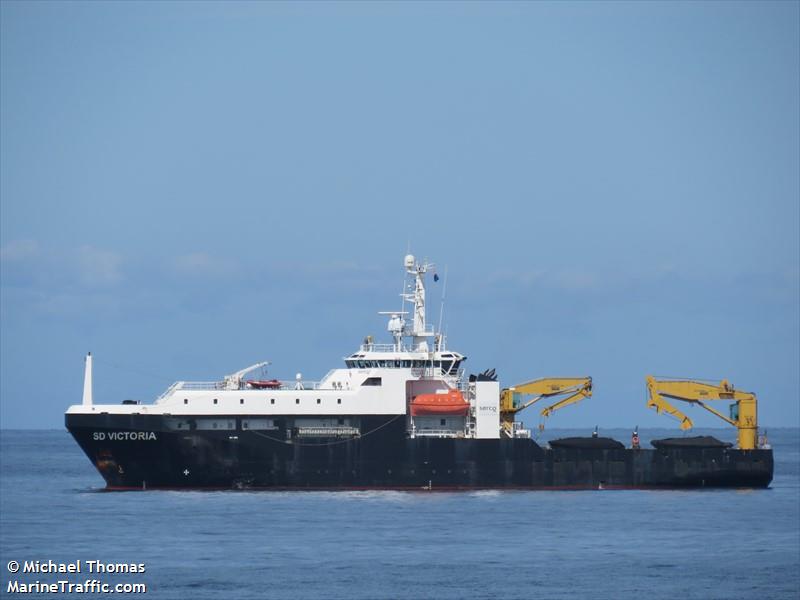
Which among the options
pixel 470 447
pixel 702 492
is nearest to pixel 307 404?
pixel 470 447

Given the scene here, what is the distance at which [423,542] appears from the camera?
4844cm

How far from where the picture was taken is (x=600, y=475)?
64.4m

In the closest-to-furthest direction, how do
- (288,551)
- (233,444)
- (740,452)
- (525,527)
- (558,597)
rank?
1. (558,597)
2. (288,551)
3. (525,527)
4. (233,444)
5. (740,452)

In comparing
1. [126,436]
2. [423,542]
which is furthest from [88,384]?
[423,542]

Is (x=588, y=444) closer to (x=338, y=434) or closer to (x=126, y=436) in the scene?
(x=338, y=434)

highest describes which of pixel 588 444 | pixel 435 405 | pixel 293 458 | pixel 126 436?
pixel 435 405

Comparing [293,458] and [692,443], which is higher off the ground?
[692,443]

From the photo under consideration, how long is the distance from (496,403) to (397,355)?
15.5 feet

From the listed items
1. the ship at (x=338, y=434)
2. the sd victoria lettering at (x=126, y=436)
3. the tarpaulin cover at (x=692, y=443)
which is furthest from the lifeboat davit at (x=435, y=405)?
the sd victoria lettering at (x=126, y=436)

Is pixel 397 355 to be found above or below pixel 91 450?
above

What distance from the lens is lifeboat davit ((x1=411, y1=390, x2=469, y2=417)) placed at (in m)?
61.8


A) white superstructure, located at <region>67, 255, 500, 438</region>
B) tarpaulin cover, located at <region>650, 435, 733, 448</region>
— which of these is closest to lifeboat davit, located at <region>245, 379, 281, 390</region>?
white superstructure, located at <region>67, 255, 500, 438</region>

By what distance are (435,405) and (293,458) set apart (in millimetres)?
6324

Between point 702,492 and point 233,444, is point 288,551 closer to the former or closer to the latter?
point 233,444
